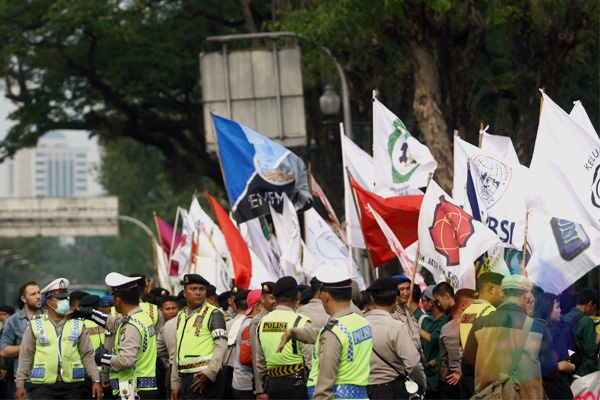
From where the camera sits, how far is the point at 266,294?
1163 cm

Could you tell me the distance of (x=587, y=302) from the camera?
12.3m

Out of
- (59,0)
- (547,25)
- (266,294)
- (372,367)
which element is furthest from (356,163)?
(59,0)

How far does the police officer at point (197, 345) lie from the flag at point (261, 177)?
669 cm

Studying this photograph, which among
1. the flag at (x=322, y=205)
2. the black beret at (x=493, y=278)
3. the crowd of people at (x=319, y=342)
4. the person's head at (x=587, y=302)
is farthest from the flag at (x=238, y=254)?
the black beret at (x=493, y=278)

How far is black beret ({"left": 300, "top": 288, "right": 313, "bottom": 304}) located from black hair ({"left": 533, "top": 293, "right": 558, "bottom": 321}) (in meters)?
2.24

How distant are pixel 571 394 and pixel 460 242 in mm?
2043

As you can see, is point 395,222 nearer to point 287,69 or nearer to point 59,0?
point 287,69

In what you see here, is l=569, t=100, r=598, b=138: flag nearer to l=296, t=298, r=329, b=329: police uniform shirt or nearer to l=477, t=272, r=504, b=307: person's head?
l=477, t=272, r=504, b=307: person's head

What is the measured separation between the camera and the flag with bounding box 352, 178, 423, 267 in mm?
15125

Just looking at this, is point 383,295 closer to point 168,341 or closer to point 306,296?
point 306,296

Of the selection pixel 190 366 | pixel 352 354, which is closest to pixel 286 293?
pixel 190 366

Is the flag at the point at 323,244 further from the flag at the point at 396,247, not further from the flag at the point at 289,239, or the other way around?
the flag at the point at 396,247

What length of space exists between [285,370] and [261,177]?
7.68 metres

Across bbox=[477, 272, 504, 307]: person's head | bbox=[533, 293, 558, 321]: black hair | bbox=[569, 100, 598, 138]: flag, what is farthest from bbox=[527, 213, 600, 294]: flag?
bbox=[477, 272, 504, 307]: person's head
